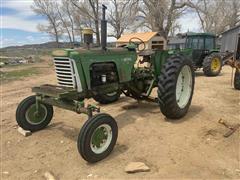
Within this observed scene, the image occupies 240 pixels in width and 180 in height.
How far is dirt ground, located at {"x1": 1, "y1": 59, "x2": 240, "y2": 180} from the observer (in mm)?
4113

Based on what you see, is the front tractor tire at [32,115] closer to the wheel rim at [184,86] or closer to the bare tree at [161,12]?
the wheel rim at [184,86]

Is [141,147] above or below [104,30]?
below

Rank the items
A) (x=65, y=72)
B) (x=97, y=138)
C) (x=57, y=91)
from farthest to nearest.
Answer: (x=65, y=72) → (x=57, y=91) → (x=97, y=138)

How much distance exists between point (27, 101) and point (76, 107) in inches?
51.8

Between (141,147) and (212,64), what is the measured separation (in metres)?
9.51

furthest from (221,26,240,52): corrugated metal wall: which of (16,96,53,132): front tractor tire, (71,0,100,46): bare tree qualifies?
(16,96,53,132): front tractor tire

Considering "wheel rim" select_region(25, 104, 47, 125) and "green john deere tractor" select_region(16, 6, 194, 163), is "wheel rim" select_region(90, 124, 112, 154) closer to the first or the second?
"green john deere tractor" select_region(16, 6, 194, 163)

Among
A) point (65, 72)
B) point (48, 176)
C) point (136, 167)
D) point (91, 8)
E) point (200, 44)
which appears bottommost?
point (48, 176)

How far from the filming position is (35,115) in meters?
5.76

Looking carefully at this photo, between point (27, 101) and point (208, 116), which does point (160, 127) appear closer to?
point (208, 116)

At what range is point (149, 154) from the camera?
452 centimetres

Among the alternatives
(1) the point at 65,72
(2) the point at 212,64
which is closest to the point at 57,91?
(1) the point at 65,72

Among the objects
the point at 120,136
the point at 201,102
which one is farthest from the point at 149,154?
the point at 201,102

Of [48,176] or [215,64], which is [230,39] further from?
[48,176]
